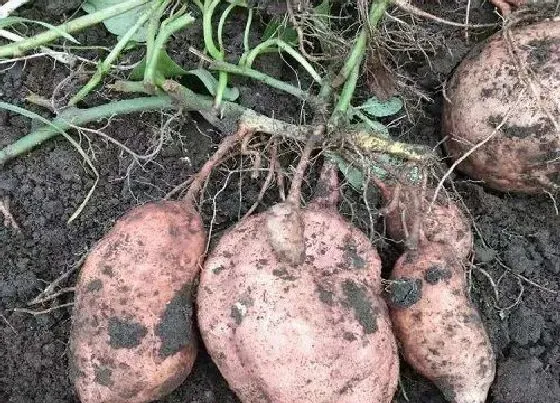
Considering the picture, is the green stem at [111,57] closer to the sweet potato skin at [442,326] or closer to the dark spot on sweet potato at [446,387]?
the sweet potato skin at [442,326]

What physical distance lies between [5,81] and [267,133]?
24.8 inches

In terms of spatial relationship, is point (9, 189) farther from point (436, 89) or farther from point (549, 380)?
point (549, 380)

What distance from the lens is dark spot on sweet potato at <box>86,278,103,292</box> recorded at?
1.36 m

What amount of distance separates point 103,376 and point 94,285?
0.16 m

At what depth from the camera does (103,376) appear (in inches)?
52.6

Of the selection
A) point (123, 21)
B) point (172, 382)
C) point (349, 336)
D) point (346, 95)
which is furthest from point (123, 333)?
point (123, 21)

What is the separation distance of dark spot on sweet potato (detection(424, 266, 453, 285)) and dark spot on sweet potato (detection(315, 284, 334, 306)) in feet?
0.68

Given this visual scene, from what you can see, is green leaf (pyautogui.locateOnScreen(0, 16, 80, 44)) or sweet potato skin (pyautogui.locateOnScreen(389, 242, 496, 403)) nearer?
sweet potato skin (pyautogui.locateOnScreen(389, 242, 496, 403))

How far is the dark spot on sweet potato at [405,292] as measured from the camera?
4.58ft

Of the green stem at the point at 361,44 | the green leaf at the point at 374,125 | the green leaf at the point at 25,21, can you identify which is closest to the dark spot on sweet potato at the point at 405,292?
the green leaf at the point at 374,125

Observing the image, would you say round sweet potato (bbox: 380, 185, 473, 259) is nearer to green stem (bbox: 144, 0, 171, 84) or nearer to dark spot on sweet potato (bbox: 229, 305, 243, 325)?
dark spot on sweet potato (bbox: 229, 305, 243, 325)

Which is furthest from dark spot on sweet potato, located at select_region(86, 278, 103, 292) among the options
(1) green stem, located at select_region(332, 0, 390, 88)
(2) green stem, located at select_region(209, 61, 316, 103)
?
(1) green stem, located at select_region(332, 0, 390, 88)

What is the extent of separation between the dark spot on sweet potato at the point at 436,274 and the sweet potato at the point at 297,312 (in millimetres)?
94

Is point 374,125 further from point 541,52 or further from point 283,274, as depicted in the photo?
point 283,274
